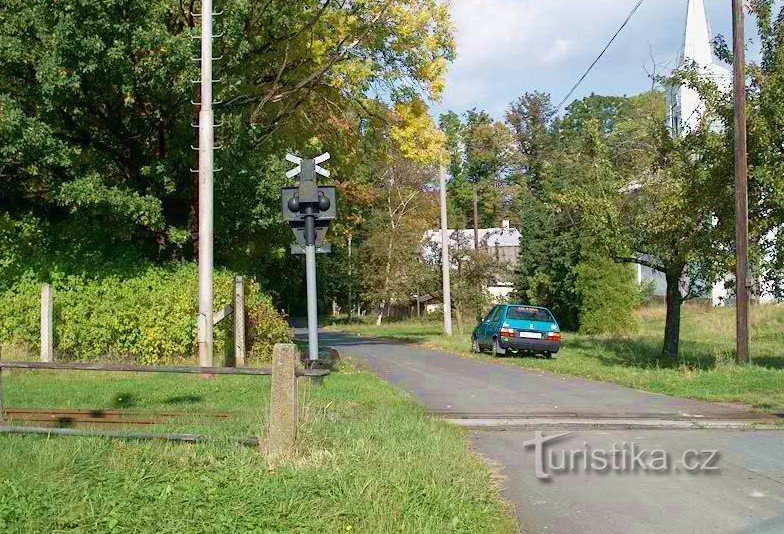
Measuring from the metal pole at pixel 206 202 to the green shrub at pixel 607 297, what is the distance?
99.2 feet

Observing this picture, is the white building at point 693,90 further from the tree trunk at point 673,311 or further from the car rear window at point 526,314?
the car rear window at point 526,314

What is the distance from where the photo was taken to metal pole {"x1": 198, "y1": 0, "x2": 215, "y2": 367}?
54.6 ft

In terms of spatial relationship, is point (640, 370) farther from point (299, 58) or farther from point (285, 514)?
point (285, 514)

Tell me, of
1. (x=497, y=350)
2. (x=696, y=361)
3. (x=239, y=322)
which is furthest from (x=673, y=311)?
(x=239, y=322)

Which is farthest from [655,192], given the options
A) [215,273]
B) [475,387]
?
[215,273]

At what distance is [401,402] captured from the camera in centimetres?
1293

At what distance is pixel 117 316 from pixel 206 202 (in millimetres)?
3230

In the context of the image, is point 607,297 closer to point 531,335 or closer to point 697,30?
point 697,30

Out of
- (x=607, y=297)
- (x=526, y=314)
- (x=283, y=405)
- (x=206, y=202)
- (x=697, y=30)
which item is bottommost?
(x=283, y=405)

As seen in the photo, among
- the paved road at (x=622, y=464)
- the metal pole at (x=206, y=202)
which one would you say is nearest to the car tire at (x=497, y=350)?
the paved road at (x=622, y=464)

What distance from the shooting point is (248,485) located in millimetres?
6875

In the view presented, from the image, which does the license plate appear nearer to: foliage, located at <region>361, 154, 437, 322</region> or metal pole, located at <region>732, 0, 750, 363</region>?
metal pole, located at <region>732, 0, 750, 363</region>

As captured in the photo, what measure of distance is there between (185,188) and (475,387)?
8.40 metres

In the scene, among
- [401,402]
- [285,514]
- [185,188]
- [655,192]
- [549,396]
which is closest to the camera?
[285,514]
